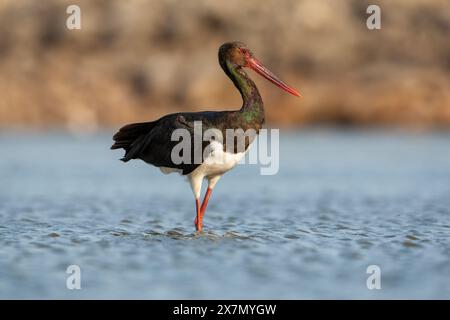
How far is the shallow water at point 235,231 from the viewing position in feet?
25.0

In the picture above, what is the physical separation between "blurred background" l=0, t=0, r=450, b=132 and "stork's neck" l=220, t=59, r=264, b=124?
18.8 metres

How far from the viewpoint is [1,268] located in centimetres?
813

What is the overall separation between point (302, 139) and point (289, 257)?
688 inches

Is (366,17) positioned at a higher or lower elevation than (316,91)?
higher

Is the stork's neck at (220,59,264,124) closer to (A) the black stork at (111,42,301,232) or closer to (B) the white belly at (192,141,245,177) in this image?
(A) the black stork at (111,42,301,232)

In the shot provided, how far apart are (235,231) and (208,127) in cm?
158

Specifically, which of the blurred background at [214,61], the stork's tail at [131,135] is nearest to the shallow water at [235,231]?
the stork's tail at [131,135]

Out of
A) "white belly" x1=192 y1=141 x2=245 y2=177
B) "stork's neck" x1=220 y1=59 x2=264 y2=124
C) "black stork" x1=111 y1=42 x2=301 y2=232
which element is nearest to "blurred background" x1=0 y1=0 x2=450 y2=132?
"black stork" x1=111 y1=42 x2=301 y2=232

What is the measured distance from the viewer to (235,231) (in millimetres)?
10562

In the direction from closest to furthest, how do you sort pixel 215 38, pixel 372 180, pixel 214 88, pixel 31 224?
pixel 31 224, pixel 372 180, pixel 214 88, pixel 215 38

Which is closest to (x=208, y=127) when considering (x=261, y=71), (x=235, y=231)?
(x=261, y=71)

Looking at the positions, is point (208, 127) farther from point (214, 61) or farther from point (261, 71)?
point (214, 61)

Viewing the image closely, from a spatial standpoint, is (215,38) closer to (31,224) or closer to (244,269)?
(31,224)

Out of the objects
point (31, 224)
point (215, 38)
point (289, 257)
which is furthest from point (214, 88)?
point (289, 257)
